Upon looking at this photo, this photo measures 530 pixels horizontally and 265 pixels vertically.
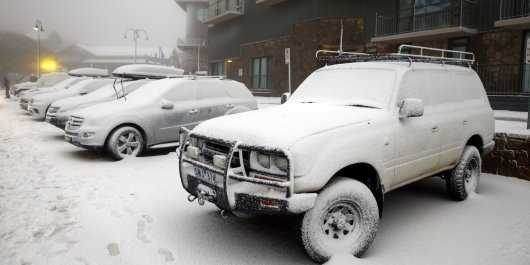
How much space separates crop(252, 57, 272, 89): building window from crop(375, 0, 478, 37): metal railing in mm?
10212

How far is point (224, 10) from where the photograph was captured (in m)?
36.5

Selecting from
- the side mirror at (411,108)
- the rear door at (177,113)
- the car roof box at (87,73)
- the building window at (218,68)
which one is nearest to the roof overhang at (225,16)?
the building window at (218,68)

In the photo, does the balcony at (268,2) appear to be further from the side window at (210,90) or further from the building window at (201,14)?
the building window at (201,14)

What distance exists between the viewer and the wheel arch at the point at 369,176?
4.12 meters

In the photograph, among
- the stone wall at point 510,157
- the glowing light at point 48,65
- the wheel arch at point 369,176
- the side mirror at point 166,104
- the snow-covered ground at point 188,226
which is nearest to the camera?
the snow-covered ground at point 188,226

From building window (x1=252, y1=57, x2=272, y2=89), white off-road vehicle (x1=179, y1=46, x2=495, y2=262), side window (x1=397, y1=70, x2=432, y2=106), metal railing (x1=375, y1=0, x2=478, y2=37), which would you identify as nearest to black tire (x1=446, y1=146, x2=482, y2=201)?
white off-road vehicle (x1=179, y1=46, x2=495, y2=262)

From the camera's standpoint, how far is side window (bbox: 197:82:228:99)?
9.18 meters

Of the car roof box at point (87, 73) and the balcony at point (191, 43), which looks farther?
A: the balcony at point (191, 43)

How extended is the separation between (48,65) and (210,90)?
7002 centimetres

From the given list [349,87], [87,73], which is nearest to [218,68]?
[87,73]

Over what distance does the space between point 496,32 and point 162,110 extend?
15.1 meters

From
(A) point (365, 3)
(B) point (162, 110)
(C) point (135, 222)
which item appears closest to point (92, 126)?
(B) point (162, 110)

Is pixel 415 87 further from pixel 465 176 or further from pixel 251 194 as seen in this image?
pixel 251 194

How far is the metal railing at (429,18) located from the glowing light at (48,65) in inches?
2333
